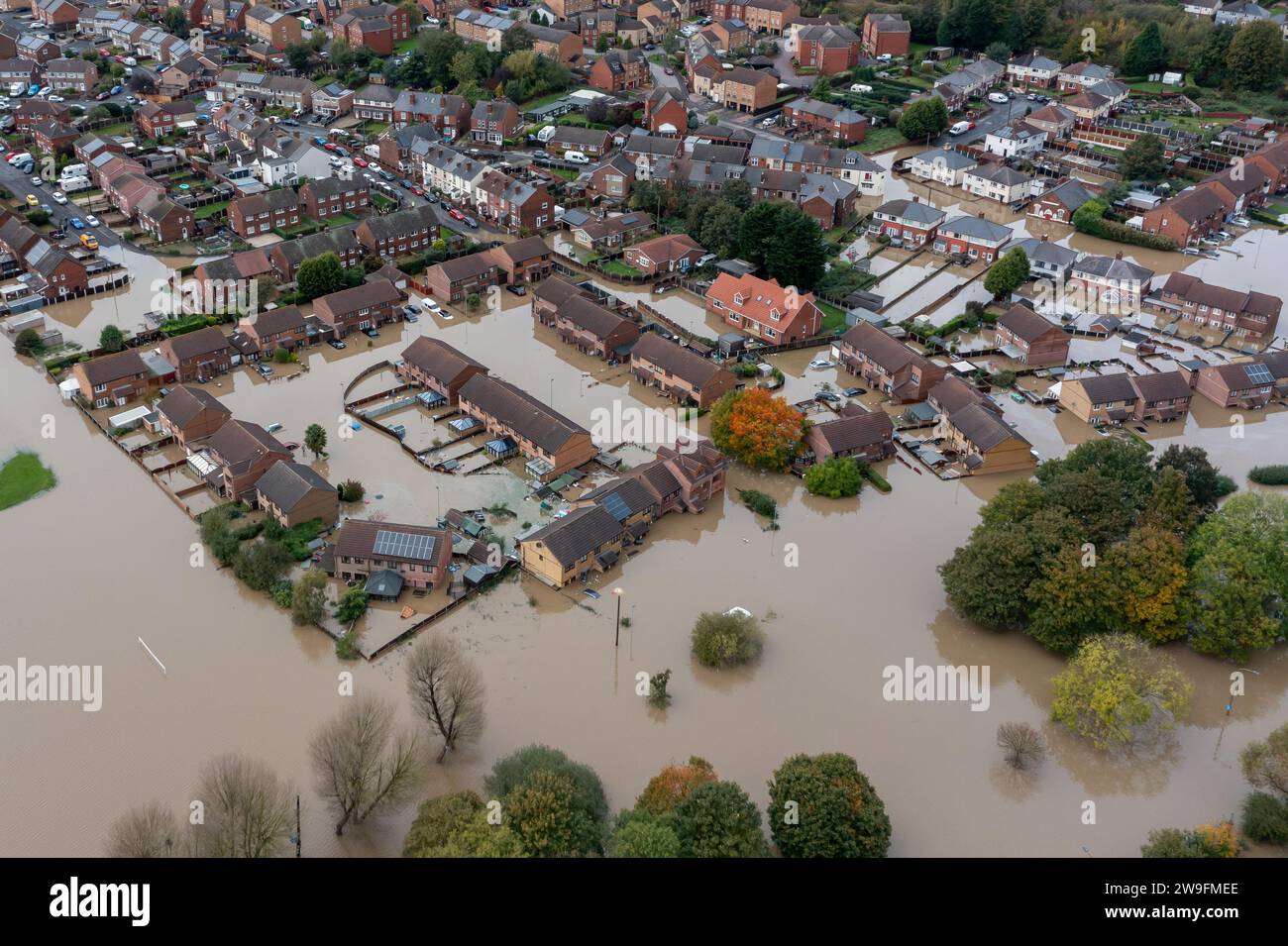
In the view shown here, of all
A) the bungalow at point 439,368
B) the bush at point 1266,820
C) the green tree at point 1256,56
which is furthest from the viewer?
the green tree at point 1256,56

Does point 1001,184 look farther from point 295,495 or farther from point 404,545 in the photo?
point 295,495

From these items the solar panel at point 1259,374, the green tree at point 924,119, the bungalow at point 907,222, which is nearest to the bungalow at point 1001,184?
the bungalow at point 907,222

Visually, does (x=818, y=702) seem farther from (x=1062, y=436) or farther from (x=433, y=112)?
(x=433, y=112)

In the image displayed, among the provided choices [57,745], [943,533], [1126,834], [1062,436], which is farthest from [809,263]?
[57,745]

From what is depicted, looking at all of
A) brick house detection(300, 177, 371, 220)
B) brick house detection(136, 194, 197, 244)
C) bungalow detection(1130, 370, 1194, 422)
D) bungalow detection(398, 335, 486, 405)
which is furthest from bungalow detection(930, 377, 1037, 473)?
brick house detection(136, 194, 197, 244)

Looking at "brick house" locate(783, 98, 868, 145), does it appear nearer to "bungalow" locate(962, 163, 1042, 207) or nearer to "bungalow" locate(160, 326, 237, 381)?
"bungalow" locate(962, 163, 1042, 207)

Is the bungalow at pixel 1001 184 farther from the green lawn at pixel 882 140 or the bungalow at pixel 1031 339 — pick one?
the bungalow at pixel 1031 339

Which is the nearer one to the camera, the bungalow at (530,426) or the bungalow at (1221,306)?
the bungalow at (530,426)

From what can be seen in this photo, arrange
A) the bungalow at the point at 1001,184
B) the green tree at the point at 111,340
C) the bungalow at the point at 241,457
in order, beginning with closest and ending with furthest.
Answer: the bungalow at the point at 241,457 < the green tree at the point at 111,340 < the bungalow at the point at 1001,184
